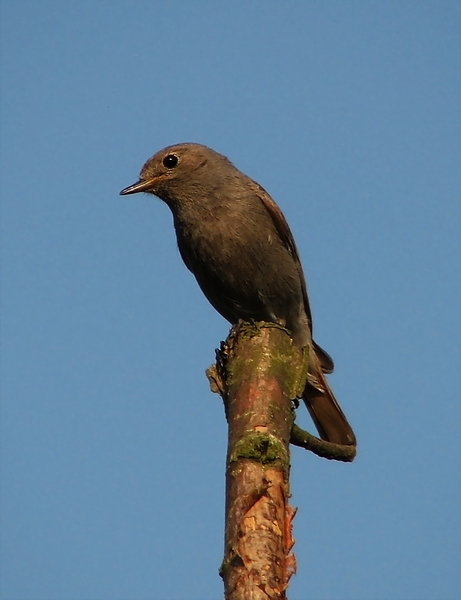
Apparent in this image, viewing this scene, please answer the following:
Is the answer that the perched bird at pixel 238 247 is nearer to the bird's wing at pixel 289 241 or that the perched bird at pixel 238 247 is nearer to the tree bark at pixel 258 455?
the bird's wing at pixel 289 241

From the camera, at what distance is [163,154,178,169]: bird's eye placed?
943cm

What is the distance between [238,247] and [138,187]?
1606mm

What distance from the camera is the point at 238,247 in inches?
331

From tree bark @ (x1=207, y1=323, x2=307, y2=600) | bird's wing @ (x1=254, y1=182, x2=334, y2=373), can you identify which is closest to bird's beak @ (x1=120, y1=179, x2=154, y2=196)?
bird's wing @ (x1=254, y1=182, x2=334, y2=373)

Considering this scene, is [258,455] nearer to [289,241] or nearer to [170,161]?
[289,241]

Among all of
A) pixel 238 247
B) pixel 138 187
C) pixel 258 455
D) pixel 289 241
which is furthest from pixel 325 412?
pixel 258 455

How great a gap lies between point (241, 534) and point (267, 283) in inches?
163

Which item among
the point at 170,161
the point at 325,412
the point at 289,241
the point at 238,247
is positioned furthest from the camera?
the point at 170,161

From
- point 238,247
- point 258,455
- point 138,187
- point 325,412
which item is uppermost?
point 138,187

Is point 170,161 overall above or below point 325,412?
above

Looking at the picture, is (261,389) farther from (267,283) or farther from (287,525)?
(267,283)

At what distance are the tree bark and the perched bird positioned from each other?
7.23ft

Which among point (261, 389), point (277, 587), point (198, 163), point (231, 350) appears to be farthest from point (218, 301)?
point (277, 587)

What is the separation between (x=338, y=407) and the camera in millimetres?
9008
